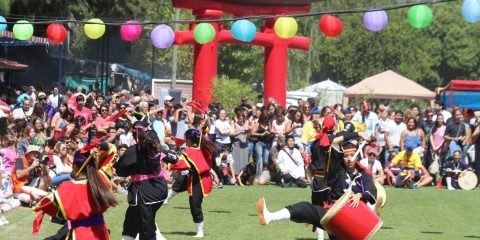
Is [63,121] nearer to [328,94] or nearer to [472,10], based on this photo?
[472,10]

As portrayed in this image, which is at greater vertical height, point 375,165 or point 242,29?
point 242,29

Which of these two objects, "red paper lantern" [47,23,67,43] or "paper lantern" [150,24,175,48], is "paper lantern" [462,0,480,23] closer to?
"paper lantern" [150,24,175,48]

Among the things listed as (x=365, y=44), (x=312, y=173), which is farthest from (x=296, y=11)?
(x=365, y=44)

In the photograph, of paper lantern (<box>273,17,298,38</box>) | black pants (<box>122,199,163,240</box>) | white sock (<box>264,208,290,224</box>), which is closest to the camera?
white sock (<box>264,208,290,224</box>)

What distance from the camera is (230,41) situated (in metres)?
31.7

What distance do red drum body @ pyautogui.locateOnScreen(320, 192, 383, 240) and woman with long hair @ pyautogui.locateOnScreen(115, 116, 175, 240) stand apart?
6.98 feet

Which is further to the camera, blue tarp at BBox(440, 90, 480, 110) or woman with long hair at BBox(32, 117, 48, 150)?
blue tarp at BBox(440, 90, 480, 110)

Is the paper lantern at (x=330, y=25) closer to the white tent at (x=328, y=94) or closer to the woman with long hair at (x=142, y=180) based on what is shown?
the woman with long hair at (x=142, y=180)

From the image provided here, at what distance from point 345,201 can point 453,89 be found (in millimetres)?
28108

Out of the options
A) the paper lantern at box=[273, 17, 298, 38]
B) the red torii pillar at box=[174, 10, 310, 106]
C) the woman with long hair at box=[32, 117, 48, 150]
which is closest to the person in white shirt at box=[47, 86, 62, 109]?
the woman with long hair at box=[32, 117, 48, 150]

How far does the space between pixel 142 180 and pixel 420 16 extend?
8094 millimetres

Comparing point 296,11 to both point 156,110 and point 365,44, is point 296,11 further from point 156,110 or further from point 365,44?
point 365,44

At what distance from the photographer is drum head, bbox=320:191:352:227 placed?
11031mm

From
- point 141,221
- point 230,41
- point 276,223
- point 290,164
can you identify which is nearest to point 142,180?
point 141,221
